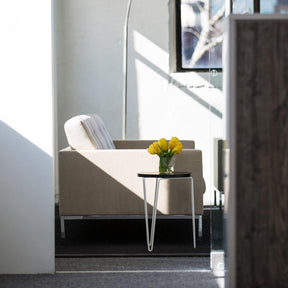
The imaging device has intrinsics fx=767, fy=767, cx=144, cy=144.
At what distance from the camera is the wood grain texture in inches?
96.4

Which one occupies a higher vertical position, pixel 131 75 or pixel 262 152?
pixel 131 75

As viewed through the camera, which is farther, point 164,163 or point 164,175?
point 164,163

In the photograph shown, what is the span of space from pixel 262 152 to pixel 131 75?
497cm

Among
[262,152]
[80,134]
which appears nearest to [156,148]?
[80,134]

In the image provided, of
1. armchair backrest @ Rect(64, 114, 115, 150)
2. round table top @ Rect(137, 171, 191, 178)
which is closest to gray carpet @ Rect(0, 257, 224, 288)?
round table top @ Rect(137, 171, 191, 178)

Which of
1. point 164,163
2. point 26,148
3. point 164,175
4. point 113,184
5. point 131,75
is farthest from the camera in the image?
point 131,75

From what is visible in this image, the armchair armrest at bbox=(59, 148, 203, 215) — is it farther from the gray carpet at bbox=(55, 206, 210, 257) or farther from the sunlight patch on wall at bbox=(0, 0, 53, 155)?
the sunlight patch on wall at bbox=(0, 0, 53, 155)

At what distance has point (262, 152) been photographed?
8.08 ft

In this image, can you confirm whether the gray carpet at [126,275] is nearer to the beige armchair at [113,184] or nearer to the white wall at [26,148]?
the white wall at [26,148]

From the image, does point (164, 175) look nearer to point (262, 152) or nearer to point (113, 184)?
point (113, 184)

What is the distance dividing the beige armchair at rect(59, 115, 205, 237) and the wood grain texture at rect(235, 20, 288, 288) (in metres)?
2.59

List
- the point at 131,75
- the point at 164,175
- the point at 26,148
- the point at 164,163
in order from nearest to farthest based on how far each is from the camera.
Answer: the point at 26,148, the point at 164,175, the point at 164,163, the point at 131,75

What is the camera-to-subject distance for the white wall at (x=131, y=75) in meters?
7.31

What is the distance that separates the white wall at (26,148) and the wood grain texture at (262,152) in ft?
5.56
